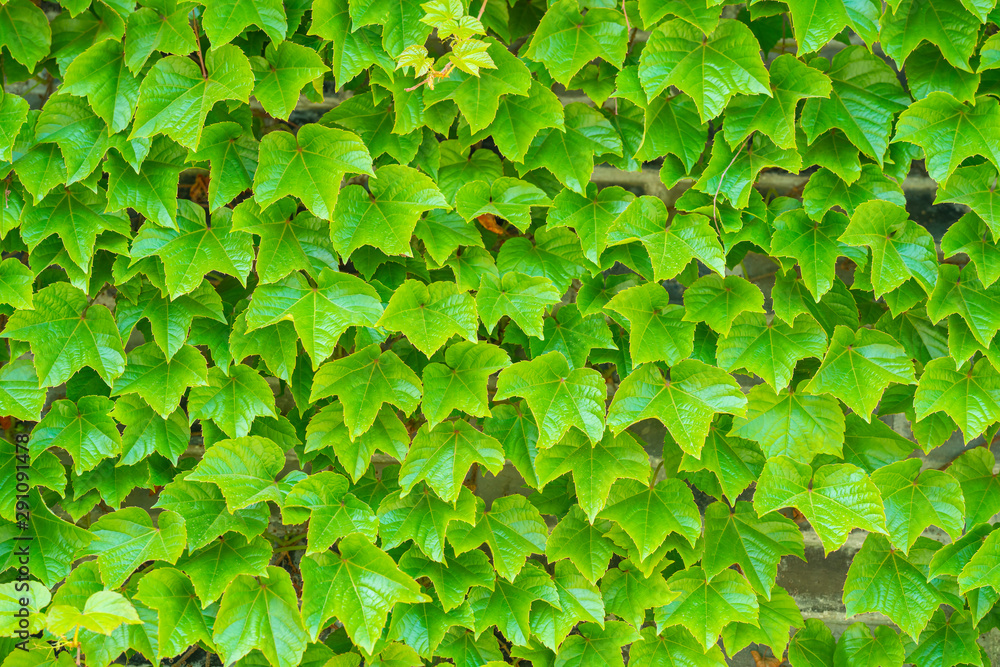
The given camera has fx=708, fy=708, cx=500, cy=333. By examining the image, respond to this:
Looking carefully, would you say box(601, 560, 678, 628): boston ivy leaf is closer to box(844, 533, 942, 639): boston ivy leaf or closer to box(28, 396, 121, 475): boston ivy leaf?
box(844, 533, 942, 639): boston ivy leaf

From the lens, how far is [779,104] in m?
1.75

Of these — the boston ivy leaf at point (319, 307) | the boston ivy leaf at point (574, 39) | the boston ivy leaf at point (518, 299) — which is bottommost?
the boston ivy leaf at point (319, 307)

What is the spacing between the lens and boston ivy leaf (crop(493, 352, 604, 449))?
1.74m

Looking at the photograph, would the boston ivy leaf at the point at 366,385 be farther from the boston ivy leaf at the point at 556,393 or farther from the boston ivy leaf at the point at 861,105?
the boston ivy leaf at the point at 861,105

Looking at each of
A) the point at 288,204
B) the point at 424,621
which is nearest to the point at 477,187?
the point at 288,204

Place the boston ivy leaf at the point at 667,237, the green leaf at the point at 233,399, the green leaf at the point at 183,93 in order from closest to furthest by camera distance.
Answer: the green leaf at the point at 183,93
the boston ivy leaf at the point at 667,237
the green leaf at the point at 233,399

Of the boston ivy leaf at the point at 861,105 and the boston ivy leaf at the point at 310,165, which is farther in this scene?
the boston ivy leaf at the point at 861,105

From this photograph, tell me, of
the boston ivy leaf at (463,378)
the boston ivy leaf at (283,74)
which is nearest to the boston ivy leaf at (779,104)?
the boston ivy leaf at (463,378)

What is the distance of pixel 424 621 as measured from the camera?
191 cm

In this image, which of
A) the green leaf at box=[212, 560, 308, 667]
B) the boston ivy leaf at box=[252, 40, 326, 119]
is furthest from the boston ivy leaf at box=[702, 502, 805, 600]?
the boston ivy leaf at box=[252, 40, 326, 119]

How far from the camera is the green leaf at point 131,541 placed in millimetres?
1788

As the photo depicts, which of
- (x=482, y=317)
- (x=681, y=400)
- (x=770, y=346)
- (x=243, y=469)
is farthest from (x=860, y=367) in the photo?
(x=243, y=469)

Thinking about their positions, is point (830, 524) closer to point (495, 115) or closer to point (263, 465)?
point (495, 115)

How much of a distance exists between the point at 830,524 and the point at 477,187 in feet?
4.07
